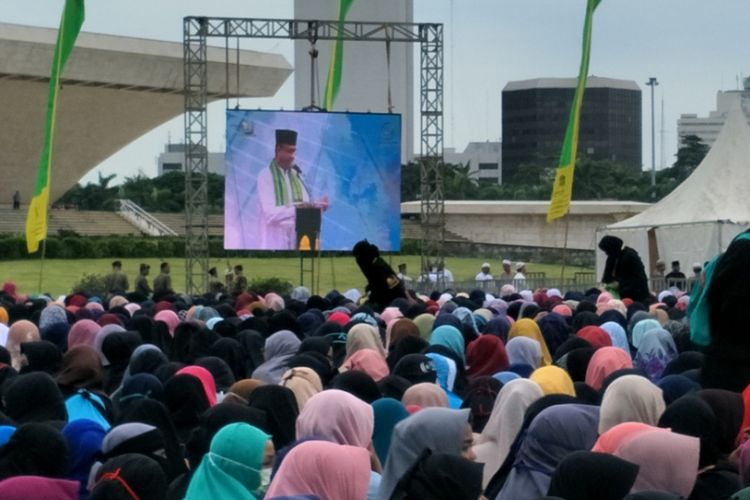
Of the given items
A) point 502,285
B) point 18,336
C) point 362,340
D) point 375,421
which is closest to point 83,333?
point 18,336

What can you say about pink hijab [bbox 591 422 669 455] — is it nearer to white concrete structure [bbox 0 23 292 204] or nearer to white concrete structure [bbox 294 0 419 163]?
white concrete structure [bbox 0 23 292 204]

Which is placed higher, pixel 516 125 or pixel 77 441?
pixel 516 125

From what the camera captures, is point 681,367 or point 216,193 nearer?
point 681,367

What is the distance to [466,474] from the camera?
4.79 meters

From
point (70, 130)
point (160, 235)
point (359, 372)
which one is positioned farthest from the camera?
point (70, 130)

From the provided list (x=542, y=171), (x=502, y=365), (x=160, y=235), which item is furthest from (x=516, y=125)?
(x=502, y=365)

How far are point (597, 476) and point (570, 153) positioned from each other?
14.9 meters

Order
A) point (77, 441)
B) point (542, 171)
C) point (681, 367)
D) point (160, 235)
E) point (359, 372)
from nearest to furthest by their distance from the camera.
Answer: point (77, 441), point (359, 372), point (681, 367), point (160, 235), point (542, 171)

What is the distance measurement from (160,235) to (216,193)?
1002 centimetres

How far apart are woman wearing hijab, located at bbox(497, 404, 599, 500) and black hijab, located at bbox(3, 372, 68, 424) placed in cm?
238

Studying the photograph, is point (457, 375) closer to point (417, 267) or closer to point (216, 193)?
point (417, 267)

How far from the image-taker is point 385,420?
6703 mm

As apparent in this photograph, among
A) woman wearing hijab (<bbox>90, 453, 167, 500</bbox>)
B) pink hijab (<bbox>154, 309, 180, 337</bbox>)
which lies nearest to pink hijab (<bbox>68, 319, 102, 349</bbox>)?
pink hijab (<bbox>154, 309, 180, 337</bbox>)

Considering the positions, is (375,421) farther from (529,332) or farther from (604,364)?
(529,332)
